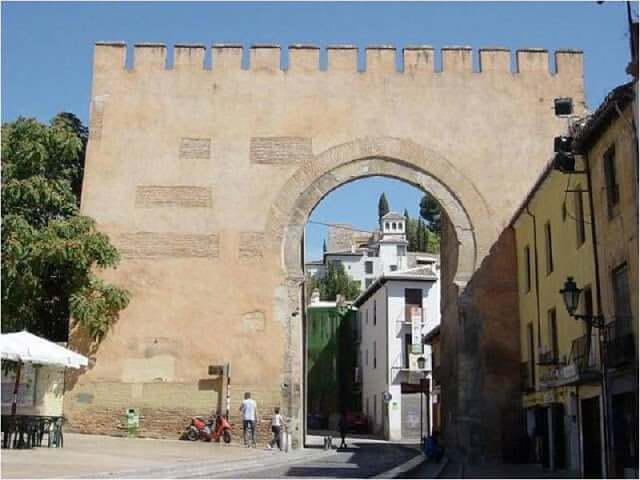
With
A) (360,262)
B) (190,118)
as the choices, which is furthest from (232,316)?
(360,262)

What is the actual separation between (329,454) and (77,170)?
8.92 m

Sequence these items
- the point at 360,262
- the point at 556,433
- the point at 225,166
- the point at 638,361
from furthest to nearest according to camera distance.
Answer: the point at 360,262
the point at 225,166
the point at 556,433
the point at 638,361

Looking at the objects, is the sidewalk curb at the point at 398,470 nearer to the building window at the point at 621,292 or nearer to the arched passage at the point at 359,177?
the arched passage at the point at 359,177

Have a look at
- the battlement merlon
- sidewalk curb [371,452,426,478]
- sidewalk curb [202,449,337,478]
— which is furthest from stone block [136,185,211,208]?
sidewalk curb [371,452,426,478]

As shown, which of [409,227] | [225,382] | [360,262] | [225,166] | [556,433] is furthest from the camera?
[409,227]

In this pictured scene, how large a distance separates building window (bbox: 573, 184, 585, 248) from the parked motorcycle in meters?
8.22

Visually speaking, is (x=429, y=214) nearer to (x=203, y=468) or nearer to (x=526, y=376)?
(x=526, y=376)

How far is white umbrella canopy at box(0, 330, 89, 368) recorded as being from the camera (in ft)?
40.5

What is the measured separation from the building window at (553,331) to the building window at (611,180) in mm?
4171

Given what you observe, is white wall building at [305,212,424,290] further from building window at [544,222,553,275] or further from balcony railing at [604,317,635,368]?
balcony railing at [604,317,635,368]

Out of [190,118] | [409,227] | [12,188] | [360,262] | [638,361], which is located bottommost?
[638,361]

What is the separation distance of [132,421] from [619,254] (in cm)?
1093

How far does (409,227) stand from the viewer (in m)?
82.3

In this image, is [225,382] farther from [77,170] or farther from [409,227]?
[409,227]
